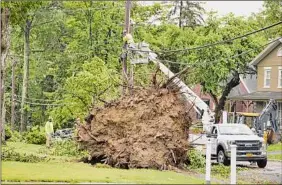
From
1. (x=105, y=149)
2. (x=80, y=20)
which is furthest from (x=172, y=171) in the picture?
(x=80, y=20)

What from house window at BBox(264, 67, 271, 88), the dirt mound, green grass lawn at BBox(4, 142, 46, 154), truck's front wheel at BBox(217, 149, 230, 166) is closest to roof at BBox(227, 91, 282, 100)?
house window at BBox(264, 67, 271, 88)

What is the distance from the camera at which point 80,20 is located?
4675cm

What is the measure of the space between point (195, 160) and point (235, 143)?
238 centimetres

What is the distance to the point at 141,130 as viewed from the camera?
1900 centimetres

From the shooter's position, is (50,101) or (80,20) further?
(50,101)

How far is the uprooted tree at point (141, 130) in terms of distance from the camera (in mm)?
18469

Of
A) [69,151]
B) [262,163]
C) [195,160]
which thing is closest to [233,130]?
[262,163]

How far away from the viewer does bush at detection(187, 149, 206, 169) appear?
2034 centimetres

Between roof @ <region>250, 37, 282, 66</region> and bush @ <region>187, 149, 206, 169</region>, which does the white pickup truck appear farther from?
roof @ <region>250, 37, 282, 66</region>

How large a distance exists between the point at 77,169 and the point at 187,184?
3.80 m

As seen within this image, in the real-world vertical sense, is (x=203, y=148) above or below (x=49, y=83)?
below

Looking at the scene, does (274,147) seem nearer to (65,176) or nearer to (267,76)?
(267,76)

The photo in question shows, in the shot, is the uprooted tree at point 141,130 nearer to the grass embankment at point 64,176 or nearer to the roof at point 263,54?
the grass embankment at point 64,176

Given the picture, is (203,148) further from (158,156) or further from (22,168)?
(22,168)
